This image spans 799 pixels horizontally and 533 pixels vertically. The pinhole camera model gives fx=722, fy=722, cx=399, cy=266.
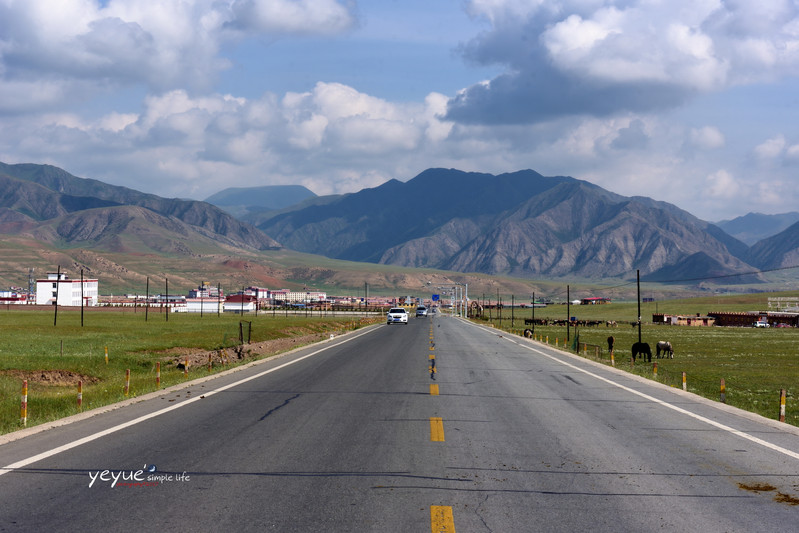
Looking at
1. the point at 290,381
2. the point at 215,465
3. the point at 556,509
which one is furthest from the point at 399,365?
the point at 556,509

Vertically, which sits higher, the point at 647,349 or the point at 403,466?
the point at 403,466

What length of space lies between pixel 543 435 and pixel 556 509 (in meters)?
4.45

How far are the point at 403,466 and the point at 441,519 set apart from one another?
2.35 meters

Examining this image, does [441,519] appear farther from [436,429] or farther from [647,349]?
[647,349]

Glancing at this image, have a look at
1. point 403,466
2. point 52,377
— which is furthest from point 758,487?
point 52,377

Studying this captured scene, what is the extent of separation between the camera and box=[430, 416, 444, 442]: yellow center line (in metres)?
11.8

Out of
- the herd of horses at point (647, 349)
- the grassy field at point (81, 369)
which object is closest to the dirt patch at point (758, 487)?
the grassy field at point (81, 369)

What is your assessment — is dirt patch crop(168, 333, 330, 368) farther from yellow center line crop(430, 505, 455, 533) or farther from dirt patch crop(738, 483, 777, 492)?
dirt patch crop(738, 483, 777, 492)

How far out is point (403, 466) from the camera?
977cm

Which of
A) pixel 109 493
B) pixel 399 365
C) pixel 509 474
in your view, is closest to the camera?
pixel 109 493

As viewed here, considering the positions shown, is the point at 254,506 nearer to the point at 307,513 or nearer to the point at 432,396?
the point at 307,513

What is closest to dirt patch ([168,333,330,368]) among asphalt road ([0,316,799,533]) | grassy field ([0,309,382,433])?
grassy field ([0,309,382,433])

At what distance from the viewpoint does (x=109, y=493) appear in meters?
8.34

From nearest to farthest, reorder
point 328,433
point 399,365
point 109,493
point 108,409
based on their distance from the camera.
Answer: point 109,493 < point 328,433 < point 108,409 < point 399,365
